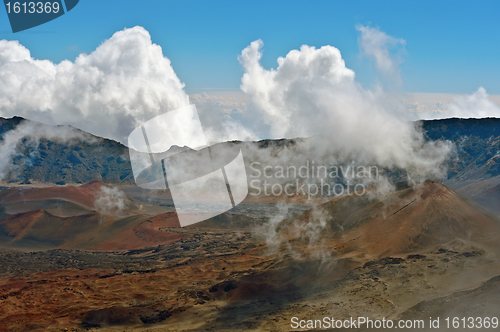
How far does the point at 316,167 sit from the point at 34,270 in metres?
112

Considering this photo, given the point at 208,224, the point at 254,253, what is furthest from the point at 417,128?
the point at 254,253

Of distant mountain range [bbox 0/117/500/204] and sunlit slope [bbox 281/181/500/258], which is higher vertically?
distant mountain range [bbox 0/117/500/204]

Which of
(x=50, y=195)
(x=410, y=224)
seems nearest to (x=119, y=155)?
(x=50, y=195)

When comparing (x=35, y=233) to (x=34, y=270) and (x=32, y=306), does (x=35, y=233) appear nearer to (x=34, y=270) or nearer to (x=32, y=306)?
(x=34, y=270)

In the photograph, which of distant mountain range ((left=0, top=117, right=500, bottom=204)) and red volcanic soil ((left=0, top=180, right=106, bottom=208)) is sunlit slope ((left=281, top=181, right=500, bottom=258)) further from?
distant mountain range ((left=0, top=117, right=500, bottom=204))

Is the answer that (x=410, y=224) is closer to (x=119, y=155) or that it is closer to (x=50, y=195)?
(x=50, y=195)

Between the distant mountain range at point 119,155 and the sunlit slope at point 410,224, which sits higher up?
the distant mountain range at point 119,155

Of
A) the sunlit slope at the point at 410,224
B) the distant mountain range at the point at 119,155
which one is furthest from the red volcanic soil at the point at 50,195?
the distant mountain range at the point at 119,155

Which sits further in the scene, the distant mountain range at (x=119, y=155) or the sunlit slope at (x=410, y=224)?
the distant mountain range at (x=119, y=155)

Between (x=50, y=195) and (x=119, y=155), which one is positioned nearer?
(x=50, y=195)

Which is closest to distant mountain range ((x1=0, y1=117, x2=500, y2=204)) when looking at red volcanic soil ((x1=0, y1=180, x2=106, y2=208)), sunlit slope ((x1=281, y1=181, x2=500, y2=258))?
sunlit slope ((x1=281, y1=181, x2=500, y2=258))

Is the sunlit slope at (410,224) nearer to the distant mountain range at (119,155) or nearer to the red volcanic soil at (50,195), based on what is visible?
the red volcanic soil at (50,195)

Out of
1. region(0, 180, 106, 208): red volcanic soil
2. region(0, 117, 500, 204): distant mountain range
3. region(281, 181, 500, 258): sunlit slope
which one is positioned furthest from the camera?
region(0, 117, 500, 204): distant mountain range

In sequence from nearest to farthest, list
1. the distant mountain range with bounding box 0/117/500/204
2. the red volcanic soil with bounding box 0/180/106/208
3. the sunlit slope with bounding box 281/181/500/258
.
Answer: the sunlit slope with bounding box 281/181/500/258 < the red volcanic soil with bounding box 0/180/106/208 < the distant mountain range with bounding box 0/117/500/204
